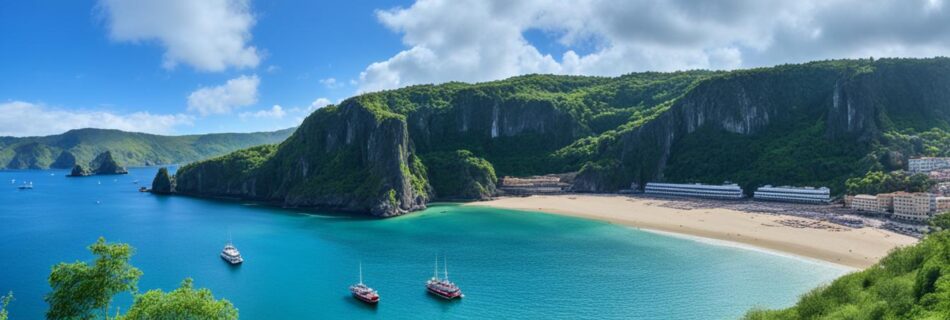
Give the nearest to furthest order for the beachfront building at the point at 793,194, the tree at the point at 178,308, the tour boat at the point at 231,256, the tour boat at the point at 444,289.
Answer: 1. the tree at the point at 178,308
2. the tour boat at the point at 444,289
3. the tour boat at the point at 231,256
4. the beachfront building at the point at 793,194

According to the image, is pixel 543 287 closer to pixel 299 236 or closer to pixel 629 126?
pixel 299 236

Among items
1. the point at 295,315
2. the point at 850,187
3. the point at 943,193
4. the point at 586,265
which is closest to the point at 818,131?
the point at 850,187

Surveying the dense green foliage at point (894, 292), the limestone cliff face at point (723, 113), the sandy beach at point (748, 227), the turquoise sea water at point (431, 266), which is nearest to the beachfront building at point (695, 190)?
the limestone cliff face at point (723, 113)

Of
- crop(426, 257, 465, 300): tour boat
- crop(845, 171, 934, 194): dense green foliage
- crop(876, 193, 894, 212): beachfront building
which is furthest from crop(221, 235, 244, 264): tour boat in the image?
crop(845, 171, 934, 194): dense green foliage

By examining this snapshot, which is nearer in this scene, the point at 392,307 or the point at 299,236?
the point at 392,307

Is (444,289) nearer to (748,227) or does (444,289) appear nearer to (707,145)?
(748,227)

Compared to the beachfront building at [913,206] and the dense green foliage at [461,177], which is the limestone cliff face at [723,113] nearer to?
the dense green foliage at [461,177]

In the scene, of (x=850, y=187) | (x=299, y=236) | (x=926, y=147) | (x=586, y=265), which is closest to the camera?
(x=586, y=265)
